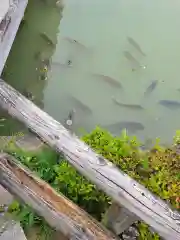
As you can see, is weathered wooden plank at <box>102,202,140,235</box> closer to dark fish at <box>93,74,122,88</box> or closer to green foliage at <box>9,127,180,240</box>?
green foliage at <box>9,127,180,240</box>

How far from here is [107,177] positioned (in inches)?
138

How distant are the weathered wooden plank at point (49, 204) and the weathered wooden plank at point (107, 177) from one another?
0.34 metres

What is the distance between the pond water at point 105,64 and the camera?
6207 millimetres

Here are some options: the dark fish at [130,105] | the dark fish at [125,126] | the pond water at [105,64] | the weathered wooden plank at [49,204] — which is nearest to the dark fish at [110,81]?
the pond water at [105,64]

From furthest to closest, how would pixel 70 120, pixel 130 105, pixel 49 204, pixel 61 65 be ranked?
pixel 61 65
pixel 130 105
pixel 70 120
pixel 49 204

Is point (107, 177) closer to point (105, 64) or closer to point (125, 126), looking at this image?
point (125, 126)

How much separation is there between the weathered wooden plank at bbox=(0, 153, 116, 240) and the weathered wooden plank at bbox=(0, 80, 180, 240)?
1.11 feet

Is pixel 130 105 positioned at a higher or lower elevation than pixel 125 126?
higher

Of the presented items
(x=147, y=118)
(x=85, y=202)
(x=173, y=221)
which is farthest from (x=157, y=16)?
(x=173, y=221)

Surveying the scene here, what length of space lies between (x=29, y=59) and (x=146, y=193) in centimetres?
383

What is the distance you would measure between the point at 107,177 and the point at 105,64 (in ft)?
11.5

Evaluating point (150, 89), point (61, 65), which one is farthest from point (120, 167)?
point (61, 65)

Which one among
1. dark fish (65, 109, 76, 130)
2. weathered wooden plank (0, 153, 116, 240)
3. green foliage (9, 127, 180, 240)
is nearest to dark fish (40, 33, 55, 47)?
dark fish (65, 109, 76, 130)

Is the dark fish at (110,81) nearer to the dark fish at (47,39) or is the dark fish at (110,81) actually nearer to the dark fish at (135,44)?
the dark fish at (135,44)
